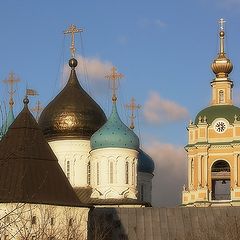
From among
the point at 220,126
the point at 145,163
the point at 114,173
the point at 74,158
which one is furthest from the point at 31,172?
the point at 220,126

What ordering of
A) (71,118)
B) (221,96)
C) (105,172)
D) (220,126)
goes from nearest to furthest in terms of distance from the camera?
(105,172) < (71,118) < (220,126) < (221,96)

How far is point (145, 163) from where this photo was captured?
155 feet

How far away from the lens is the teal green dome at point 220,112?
49125 millimetres

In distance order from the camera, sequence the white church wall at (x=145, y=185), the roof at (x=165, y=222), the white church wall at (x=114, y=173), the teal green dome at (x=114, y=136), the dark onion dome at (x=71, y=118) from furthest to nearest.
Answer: the white church wall at (x=145, y=185) < the dark onion dome at (x=71, y=118) < the teal green dome at (x=114, y=136) < the white church wall at (x=114, y=173) < the roof at (x=165, y=222)

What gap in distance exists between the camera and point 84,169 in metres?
42.6

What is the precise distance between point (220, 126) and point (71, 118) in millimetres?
9727

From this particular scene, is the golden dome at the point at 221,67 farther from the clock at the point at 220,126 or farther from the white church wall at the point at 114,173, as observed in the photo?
the white church wall at the point at 114,173

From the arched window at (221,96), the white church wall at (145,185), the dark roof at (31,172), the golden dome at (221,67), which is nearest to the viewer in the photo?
the dark roof at (31,172)

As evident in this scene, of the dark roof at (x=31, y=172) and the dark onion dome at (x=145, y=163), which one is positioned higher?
the dark onion dome at (x=145, y=163)

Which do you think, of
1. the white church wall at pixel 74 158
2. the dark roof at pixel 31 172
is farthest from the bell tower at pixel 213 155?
the dark roof at pixel 31 172

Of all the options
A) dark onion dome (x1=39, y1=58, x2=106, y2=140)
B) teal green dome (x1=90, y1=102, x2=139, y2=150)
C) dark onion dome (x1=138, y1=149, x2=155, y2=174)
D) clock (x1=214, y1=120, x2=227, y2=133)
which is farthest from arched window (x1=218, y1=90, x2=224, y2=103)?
teal green dome (x1=90, y1=102, x2=139, y2=150)

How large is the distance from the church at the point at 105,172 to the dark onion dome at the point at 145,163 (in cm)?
5

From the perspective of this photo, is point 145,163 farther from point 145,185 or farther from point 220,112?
point 220,112

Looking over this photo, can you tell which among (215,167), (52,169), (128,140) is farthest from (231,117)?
(52,169)
